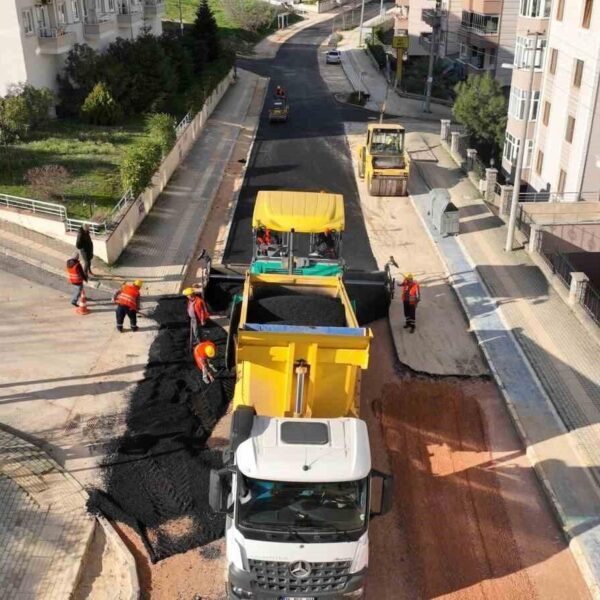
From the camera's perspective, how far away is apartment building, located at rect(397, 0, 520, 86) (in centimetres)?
4538

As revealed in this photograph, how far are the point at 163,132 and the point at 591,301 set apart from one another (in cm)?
1706

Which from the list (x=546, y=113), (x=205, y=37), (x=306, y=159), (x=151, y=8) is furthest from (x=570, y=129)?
(x=205, y=37)

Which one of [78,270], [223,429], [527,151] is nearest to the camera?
[223,429]

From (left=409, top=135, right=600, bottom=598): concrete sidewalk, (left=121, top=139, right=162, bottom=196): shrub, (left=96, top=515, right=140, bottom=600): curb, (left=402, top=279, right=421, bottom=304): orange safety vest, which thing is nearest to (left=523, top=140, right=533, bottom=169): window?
(left=409, top=135, right=600, bottom=598): concrete sidewalk

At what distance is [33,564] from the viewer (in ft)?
32.1

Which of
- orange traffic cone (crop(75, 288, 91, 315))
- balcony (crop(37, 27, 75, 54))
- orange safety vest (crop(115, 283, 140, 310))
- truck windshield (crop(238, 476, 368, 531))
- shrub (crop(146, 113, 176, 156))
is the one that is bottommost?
orange traffic cone (crop(75, 288, 91, 315))

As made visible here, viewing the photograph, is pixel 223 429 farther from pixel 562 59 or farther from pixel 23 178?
pixel 562 59

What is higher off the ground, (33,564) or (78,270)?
(78,270)

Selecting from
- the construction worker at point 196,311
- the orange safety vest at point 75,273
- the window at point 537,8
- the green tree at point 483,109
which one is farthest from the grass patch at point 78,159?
the window at point 537,8

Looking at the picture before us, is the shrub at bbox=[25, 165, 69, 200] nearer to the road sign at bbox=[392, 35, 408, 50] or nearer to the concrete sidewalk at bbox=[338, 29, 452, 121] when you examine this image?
the concrete sidewalk at bbox=[338, 29, 452, 121]

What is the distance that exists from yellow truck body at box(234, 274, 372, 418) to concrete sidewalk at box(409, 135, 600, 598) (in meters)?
3.98

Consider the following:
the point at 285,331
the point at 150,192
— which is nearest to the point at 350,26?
the point at 150,192

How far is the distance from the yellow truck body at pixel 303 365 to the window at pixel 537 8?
2639cm

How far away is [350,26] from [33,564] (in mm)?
82719
